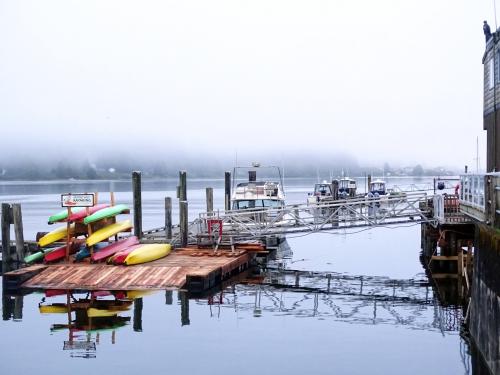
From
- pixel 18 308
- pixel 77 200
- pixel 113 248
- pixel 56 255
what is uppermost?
pixel 77 200

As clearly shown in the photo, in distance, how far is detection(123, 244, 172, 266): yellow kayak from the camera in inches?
1065

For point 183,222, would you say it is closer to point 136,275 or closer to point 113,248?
point 113,248

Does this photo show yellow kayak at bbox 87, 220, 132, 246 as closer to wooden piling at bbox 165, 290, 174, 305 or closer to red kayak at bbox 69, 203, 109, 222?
red kayak at bbox 69, 203, 109, 222

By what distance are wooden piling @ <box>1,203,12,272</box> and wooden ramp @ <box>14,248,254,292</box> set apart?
5.61m

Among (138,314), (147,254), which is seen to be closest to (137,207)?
(147,254)

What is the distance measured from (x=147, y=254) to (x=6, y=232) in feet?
27.1

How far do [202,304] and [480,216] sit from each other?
1070cm

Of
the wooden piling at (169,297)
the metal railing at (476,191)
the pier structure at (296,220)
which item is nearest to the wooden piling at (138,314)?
the wooden piling at (169,297)

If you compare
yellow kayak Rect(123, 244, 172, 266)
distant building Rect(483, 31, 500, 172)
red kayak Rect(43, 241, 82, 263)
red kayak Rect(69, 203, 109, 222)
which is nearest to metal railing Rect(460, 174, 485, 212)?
distant building Rect(483, 31, 500, 172)

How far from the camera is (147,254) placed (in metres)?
27.7

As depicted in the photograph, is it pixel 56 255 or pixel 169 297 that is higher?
pixel 56 255

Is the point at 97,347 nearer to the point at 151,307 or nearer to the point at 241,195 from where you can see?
the point at 151,307

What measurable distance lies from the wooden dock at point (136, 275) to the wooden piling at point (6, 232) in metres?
5.03

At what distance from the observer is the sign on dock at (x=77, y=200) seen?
27656mm
